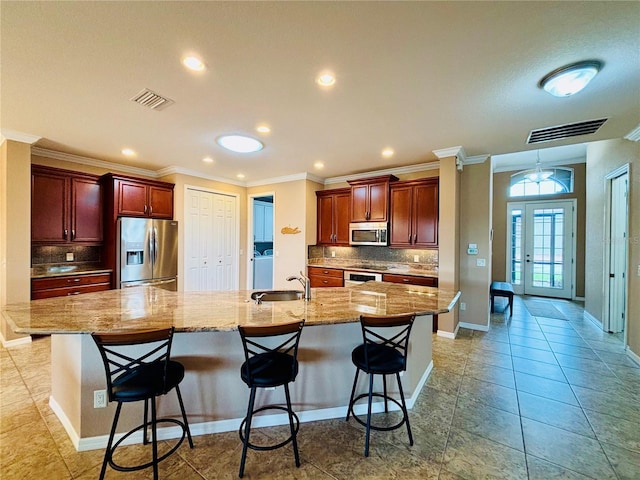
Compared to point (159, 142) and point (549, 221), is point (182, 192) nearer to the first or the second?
point (159, 142)

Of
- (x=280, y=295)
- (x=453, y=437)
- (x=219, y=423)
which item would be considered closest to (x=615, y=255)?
(x=453, y=437)

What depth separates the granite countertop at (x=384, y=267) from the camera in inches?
183

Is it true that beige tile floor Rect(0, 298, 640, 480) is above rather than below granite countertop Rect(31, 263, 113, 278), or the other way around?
below

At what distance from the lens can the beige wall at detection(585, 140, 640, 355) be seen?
3.39 m

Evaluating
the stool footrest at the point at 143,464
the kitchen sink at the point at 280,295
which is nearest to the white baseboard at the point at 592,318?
the kitchen sink at the point at 280,295

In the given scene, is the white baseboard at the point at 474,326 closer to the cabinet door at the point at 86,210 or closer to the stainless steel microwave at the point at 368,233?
the stainless steel microwave at the point at 368,233

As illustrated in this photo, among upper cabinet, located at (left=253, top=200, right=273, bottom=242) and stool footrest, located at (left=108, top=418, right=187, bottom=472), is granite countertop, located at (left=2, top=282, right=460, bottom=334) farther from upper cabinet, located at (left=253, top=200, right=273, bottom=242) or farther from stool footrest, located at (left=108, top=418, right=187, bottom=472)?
upper cabinet, located at (left=253, top=200, right=273, bottom=242)

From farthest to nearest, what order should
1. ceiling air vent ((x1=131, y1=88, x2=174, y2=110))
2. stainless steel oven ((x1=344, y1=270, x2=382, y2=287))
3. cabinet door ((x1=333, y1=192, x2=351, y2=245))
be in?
1. cabinet door ((x1=333, y1=192, x2=351, y2=245))
2. stainless steel oven ((x1=344, y1=270, x2=382, y2=287))
3. ceiling air vent ((x1=131, y1=88, x2=174, y2=110))

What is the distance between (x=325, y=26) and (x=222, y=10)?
60cm

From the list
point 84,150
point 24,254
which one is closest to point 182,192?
point 84,150

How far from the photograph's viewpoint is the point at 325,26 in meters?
1.70

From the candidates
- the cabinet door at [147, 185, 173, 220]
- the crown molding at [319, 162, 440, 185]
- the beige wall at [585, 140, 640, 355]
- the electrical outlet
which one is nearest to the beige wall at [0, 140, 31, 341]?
the cabinet door at [147, 185, 173, 220]

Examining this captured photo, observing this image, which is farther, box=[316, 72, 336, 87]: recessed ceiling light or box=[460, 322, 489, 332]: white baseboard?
box=[460, 322, 489, 332]: white baseboard

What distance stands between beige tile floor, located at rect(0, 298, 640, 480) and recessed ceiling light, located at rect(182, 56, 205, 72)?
108 inches
